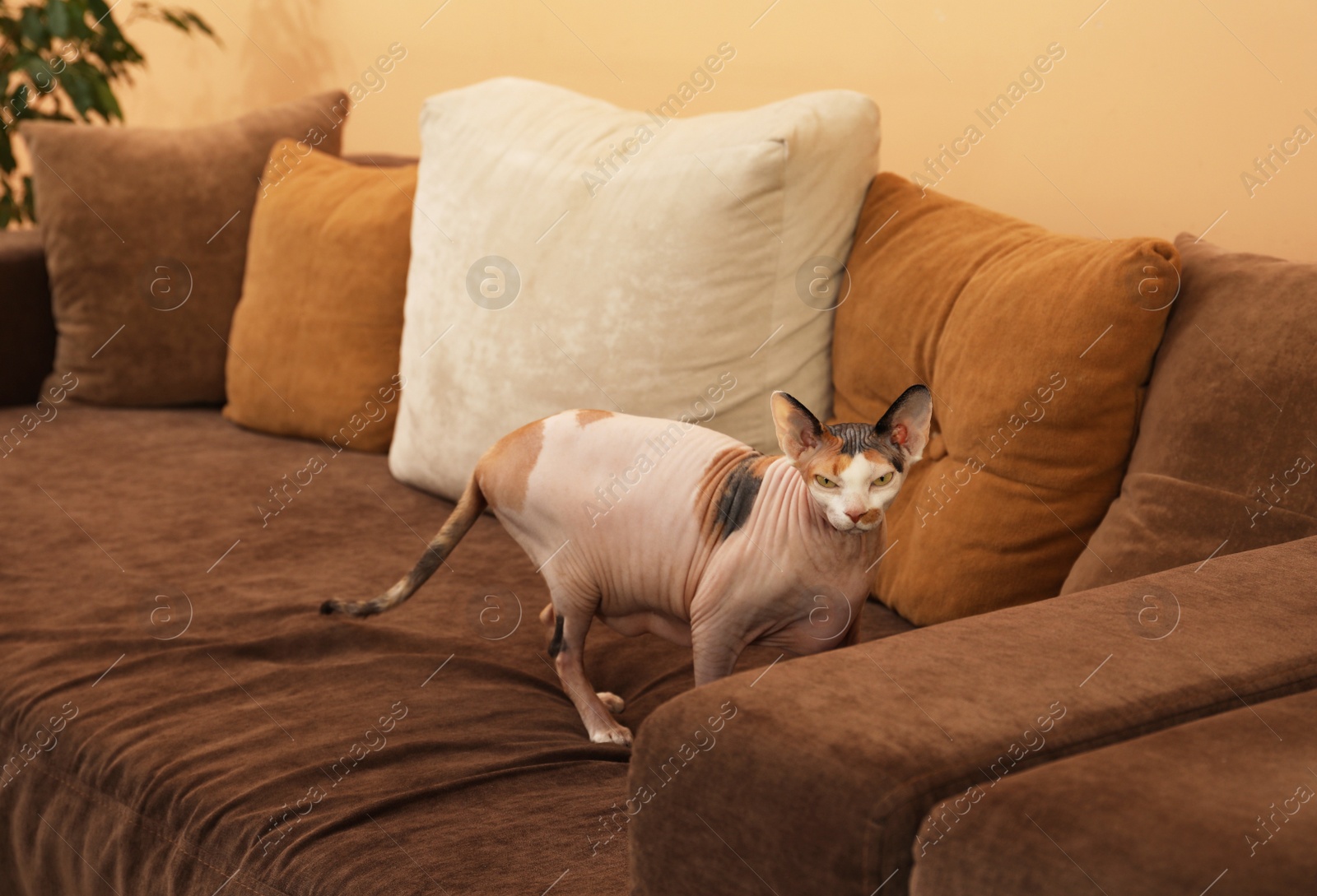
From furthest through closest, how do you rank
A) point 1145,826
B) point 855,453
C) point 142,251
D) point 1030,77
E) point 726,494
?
point 142,251, point 1030,77, point 726,494, point 855,453, point 1145,826

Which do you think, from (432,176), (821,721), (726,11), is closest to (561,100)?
(432,176)

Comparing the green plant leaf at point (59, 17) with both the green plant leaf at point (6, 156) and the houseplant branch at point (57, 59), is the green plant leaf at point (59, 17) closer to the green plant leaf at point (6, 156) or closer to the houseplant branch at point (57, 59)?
the houseplant branch at point (57, 59)

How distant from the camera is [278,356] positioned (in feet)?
6.69

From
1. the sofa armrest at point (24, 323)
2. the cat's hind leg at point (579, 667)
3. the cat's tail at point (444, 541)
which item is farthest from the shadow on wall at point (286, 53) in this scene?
the cat's hind leg at point (579, 667)

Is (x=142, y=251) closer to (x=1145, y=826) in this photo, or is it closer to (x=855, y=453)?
(x=855, y=453)

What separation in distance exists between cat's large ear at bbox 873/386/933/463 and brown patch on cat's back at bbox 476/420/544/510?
0.34m

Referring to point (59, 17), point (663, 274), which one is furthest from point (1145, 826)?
point (59, 17)

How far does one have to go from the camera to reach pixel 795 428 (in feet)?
3.22

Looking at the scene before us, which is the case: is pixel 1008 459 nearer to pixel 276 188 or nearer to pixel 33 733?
pixel 33 733

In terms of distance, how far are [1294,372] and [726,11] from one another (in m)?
1.27

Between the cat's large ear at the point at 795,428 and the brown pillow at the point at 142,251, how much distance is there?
1.56m

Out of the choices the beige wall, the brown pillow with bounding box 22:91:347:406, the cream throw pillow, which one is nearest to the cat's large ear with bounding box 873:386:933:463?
the cream throw pillow

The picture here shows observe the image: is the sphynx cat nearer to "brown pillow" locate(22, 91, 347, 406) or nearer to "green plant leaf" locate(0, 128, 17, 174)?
"brown pillow" locate(22, 91, 347, 406)

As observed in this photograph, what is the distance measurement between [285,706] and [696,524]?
465 mm
